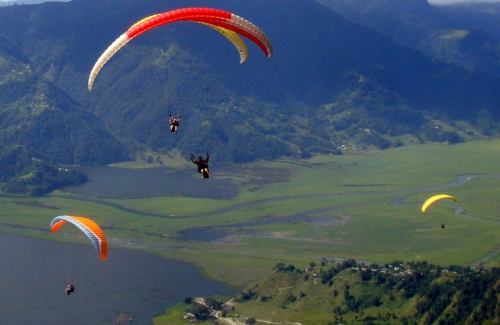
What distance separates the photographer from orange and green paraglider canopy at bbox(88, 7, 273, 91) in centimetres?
3319

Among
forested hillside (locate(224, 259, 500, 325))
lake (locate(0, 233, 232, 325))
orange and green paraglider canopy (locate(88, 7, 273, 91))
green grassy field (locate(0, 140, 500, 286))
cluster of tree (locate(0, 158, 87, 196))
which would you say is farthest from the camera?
cluster of tree (locate(0, 158, 87, 196))

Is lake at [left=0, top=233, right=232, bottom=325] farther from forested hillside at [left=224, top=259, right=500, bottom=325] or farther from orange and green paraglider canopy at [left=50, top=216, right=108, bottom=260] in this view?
orange and green paraglider canopy at [left=50, top=216, right=108, bottom=260]

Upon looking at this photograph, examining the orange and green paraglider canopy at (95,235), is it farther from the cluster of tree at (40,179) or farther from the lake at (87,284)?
the cluster of tree at (40,179)

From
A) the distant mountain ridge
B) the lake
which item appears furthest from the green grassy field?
the distant mountain ridge

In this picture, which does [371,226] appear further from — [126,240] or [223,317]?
[223,317]

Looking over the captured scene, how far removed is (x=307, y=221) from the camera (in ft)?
310

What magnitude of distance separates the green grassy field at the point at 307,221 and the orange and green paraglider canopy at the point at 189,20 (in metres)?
36.4

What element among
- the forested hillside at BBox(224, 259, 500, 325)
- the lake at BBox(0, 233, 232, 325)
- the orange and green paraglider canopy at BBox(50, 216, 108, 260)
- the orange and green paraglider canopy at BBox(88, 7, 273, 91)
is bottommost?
the lake at BBox(0, 233, 232, 325)

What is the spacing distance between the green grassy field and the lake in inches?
Answer: 129

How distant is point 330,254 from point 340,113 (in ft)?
359

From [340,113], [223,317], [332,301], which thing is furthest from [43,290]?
[340,113]

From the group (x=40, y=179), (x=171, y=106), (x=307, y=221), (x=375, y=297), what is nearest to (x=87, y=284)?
(x=375, y=297)

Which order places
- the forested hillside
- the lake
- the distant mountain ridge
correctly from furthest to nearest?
the distant mountain ridge
the lake
the forested hillside

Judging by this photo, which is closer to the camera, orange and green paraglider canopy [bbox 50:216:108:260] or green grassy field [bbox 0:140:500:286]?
orange and green paraglider canopy [bbox 50:216:108:260]
